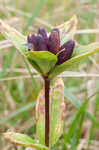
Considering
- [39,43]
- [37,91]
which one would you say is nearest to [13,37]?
[39,43]

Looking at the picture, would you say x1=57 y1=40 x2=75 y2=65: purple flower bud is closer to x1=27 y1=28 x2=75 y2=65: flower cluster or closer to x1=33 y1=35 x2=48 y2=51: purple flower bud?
x1=27 y1=28 x2=75 y2=65: flower cluster

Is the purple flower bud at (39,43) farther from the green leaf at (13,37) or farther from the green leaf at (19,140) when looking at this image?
the green leaf at (19,140)

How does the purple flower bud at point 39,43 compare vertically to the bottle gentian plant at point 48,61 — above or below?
above

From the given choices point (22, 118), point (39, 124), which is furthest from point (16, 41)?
point (22, 118)

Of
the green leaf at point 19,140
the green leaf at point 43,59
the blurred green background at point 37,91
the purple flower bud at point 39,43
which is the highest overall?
the purple flower bud at point 39,43

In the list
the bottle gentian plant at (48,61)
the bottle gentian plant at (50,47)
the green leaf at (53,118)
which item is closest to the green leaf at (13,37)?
the bottle gentian plant at (48,61)

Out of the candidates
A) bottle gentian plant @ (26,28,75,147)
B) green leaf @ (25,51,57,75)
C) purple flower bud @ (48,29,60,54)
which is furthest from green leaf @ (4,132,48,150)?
purple flower bud @ (48,29,60,54)

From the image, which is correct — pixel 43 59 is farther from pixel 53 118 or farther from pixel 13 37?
pixel 53 118
